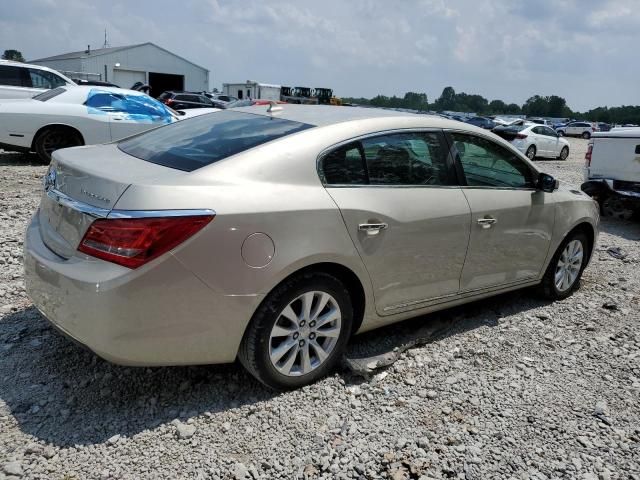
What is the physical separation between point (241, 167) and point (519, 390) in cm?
219

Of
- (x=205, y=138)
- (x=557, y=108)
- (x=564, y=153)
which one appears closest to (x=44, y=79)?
(x=205, y=138)

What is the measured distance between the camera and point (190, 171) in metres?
2.90

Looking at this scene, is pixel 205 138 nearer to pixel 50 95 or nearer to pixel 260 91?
pixel 50 95

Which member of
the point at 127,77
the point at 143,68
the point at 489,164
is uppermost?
the point at 143,68

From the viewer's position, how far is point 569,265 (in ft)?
16.6

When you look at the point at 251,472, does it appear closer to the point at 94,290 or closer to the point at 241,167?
the point at 94,290

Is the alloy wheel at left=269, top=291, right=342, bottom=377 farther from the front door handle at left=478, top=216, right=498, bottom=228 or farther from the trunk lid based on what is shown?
the front door handle at left=478, top=216, right=498, bottom=228

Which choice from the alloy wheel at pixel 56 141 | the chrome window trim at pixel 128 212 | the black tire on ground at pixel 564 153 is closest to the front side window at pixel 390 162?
the chrome window trim at pixel 128 212

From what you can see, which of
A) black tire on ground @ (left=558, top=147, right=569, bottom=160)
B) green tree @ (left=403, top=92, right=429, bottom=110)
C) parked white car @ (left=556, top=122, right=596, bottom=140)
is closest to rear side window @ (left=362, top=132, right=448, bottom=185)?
black tire on ground @ (left=558, top=147, right=569, bottom=160)

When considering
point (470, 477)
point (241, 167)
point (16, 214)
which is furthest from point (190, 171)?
point (16, 214)

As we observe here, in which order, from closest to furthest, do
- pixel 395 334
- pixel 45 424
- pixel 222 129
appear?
pixel 45 424
pixel 222 129
pixel 395 334

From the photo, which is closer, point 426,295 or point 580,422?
point 580,422

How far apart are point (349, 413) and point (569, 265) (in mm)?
2943

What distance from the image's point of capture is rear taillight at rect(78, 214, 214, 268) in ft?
8.35
